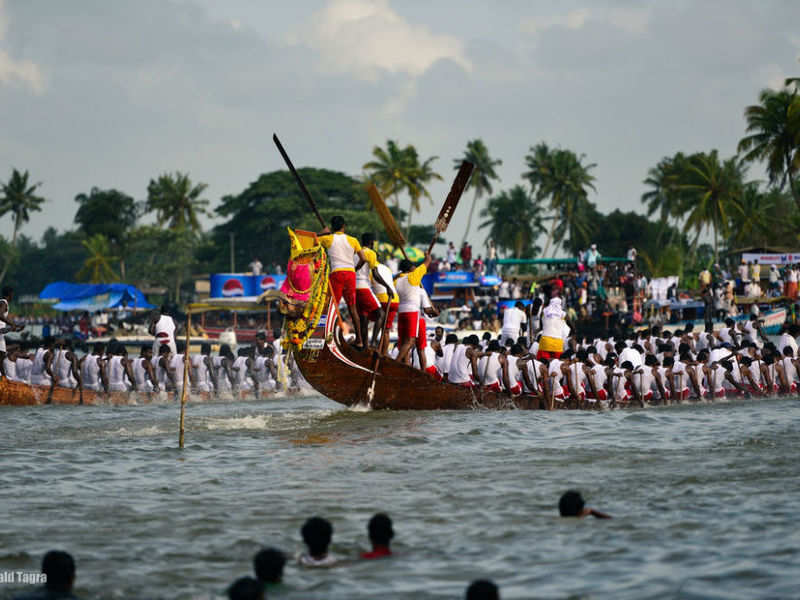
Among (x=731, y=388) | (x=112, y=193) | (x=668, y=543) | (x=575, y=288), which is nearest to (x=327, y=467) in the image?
(x=668, y=543)

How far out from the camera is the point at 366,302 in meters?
16.0

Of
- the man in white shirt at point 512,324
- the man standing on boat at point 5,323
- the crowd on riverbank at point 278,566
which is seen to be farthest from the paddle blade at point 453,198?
the crowd on riverbank at point 278,566

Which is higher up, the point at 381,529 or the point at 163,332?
the point at 163,332

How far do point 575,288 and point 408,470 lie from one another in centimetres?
3013

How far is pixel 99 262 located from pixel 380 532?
262 feet

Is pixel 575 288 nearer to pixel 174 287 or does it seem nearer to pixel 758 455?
pixel 758 455

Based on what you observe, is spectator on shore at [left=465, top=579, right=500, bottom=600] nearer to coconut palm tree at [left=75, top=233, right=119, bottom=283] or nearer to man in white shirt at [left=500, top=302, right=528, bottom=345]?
man in white shirt at [left=500, top=302, right=528, bottom=345]

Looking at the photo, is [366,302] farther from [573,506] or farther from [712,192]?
[712,192]

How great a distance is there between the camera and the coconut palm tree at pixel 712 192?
60.3 m

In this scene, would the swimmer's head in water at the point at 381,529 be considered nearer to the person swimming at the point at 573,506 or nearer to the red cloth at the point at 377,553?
the red cloth at the point at 377,553

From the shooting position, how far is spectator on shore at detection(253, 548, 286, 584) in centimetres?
668

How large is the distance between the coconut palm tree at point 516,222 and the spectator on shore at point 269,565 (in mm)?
75945

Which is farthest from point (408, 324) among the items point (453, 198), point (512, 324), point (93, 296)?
point (93, 296)

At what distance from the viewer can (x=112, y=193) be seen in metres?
94.9
